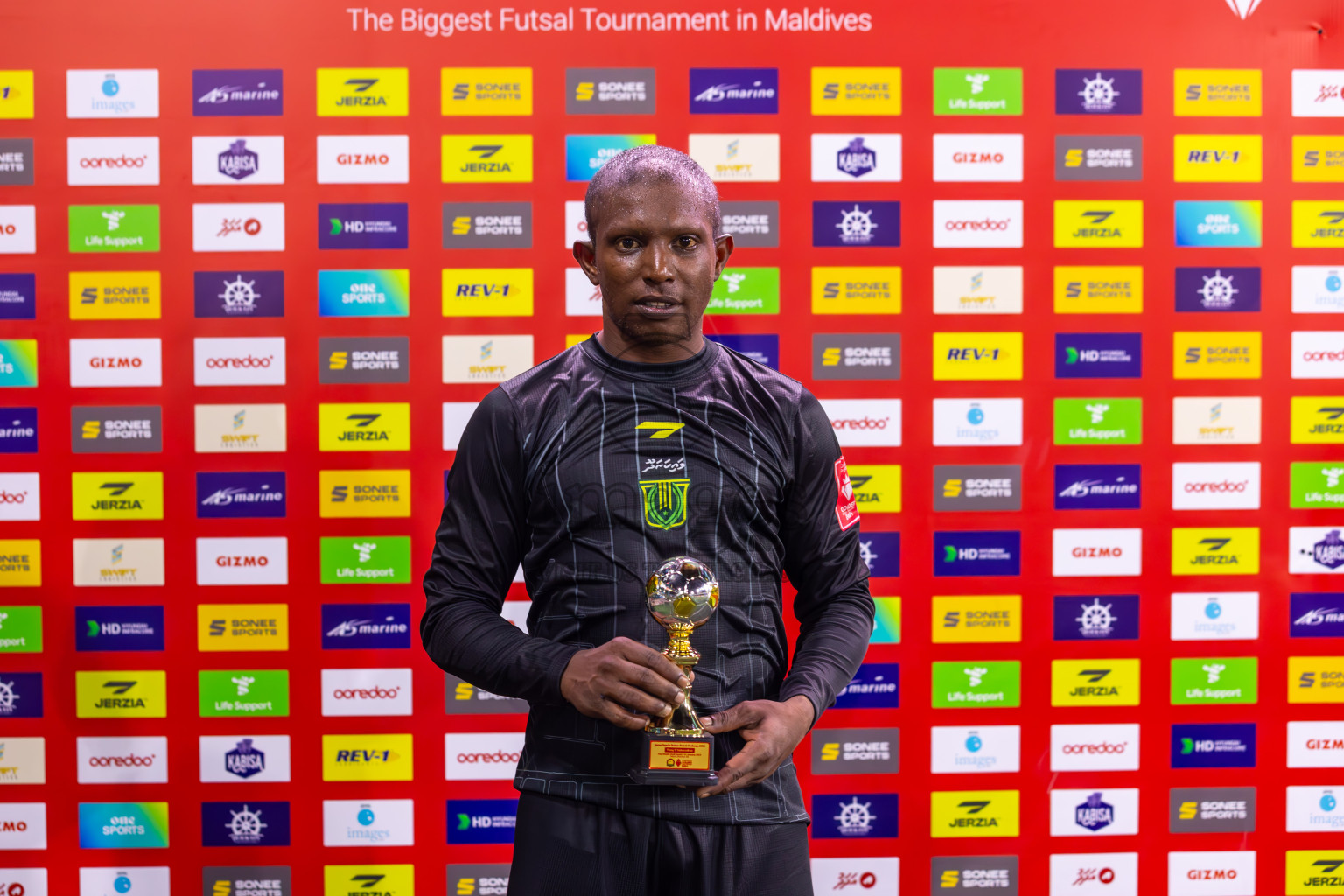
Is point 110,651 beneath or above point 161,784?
above

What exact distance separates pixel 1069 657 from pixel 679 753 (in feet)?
5.75

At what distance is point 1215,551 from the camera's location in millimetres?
2574

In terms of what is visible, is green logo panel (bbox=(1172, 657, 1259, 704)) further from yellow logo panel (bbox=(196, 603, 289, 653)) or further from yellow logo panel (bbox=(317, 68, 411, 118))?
yellow logo panel (bbox=(317, 68, 411, 118))

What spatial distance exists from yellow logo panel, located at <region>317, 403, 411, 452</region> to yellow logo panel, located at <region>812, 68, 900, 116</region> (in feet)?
4.54

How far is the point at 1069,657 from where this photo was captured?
2.57 m

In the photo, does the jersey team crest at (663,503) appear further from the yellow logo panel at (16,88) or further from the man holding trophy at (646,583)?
the yellow logo panel at (16,88)

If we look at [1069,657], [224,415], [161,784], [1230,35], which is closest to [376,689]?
[161,784]

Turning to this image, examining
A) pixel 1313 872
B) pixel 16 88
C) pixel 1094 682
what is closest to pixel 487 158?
pixel 16 88

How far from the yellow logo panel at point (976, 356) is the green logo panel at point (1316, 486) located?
0.84 m

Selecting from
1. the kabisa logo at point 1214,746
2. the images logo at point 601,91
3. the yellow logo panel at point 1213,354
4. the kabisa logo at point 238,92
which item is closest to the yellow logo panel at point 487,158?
the images logo at point 601,91

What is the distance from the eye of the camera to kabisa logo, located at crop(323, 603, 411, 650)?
2514 mm

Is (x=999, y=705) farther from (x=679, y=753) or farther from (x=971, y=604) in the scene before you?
(x=679, y=753)

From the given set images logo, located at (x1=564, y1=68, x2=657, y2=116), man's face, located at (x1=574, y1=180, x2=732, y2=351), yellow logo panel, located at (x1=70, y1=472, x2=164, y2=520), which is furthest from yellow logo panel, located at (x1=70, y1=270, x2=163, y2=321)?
man's face, located at (x1=574, y1=180, x2=732, y2=351)

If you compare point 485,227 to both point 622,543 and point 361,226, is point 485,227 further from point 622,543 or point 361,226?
point 622,543
